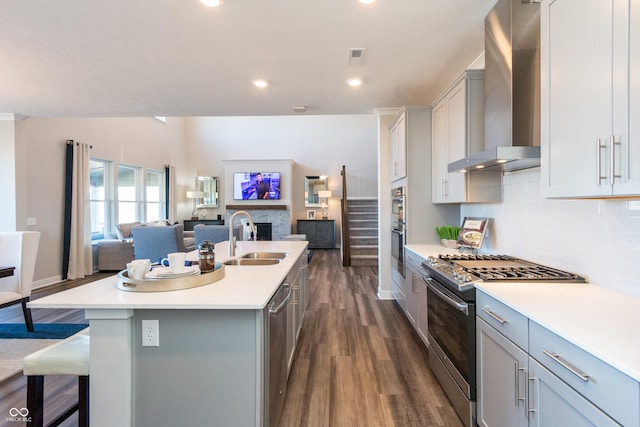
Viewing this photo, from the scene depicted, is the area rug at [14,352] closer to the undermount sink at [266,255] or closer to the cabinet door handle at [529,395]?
the undermount sink at [266,255]

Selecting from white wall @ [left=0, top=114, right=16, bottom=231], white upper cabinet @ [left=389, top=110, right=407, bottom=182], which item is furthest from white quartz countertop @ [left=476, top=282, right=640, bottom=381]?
white wall @ [left=0, top=114, right=16, bottom=231]

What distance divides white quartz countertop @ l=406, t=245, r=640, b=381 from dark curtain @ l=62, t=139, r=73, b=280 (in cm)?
644

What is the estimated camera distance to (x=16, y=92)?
3646 mm

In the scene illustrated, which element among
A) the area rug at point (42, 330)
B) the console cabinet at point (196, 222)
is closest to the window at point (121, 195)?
the console cabinet at point (196, 222)

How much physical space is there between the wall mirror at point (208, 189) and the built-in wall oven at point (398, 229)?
7501mm

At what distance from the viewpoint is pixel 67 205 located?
5473 mm

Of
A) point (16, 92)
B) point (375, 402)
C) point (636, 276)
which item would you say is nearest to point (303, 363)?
point (375, 402)

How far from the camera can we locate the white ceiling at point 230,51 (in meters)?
2.12

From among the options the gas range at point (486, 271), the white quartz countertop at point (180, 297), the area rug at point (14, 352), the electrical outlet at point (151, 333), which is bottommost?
the area rug at point (14, 352)

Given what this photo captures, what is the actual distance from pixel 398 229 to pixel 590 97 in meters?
2.59

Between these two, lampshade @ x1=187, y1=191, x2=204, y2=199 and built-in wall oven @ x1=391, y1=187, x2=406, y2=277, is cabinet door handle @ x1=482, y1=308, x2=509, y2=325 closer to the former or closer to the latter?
built-in wall oven @ x1=391, y1=187, x2=406, y2=277

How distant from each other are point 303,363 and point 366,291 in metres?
2.41

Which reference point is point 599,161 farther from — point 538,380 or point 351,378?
point 351,378

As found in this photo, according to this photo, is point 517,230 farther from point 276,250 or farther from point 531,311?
point 276,250
